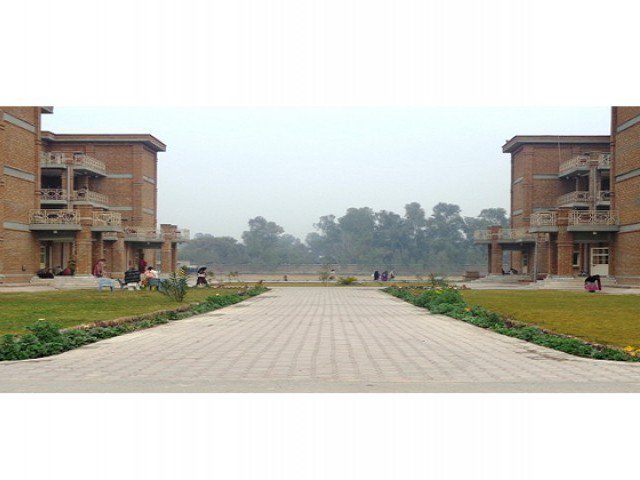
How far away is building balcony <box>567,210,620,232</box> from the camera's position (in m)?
43.4

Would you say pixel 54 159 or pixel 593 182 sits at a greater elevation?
pixel 54 159

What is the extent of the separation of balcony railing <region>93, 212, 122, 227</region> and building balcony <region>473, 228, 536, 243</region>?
1117 inches

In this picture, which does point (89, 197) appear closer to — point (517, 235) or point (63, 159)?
point (63, 159)

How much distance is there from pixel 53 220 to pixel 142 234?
541 inches

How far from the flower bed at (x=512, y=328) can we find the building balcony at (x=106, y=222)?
28.4m

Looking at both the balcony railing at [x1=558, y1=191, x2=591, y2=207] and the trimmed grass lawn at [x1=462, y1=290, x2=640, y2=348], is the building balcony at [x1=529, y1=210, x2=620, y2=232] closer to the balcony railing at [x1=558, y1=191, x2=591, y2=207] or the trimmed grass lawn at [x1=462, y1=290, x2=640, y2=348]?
the balcony railing at [x1=558, y1=191, x2=591, y2=207]

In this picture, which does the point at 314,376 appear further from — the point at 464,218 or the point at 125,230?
the point at 464,218

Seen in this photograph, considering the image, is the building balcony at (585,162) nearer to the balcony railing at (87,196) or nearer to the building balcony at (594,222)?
the building balcony at (594,222)

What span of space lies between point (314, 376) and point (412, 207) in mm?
101596

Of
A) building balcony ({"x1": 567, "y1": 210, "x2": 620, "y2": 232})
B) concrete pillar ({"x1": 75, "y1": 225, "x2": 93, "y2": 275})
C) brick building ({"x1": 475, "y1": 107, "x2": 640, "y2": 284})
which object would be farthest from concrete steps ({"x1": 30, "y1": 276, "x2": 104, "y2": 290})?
building balcony ({"x1": 567, "y1": 210, "x2": 620, "y2": 232})

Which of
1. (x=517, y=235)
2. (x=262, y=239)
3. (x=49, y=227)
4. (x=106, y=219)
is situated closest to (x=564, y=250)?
(x=517, y=235)

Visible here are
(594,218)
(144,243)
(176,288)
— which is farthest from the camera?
(144,243)

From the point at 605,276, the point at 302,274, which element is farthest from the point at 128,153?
the point at 605,276

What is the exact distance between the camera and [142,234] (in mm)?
57656
